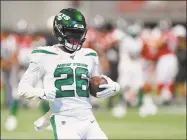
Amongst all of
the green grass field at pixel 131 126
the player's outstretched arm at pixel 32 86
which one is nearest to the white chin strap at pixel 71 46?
the player's outstretched arm at pixel 32 86

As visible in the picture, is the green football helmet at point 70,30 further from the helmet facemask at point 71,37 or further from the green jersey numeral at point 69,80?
the green jersey numeral at point 69,80

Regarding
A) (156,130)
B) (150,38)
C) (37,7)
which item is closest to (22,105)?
(150,38)

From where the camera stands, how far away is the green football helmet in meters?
6.35

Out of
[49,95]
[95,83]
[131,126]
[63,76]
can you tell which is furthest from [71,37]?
[131,126]

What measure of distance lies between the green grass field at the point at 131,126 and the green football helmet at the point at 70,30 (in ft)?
17.8

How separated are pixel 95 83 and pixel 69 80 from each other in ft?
0.73

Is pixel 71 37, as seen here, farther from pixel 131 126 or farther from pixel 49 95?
pixel 131 126

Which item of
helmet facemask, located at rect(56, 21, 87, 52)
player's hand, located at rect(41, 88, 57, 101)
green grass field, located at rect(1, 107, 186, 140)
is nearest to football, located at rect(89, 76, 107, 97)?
helmet facemask, located at rect(56, 21, 87, 52)

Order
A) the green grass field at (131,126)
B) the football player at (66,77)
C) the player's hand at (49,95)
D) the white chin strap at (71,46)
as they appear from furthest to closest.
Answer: the green grass field at (131,126) → the white chin strap at (71,46) → the football player at (66,77) → the player's hand at (49,95)

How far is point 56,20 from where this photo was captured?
6.43 meters

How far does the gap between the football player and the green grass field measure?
5.35 metres

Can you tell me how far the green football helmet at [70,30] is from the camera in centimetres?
635

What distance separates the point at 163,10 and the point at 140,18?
1.06m

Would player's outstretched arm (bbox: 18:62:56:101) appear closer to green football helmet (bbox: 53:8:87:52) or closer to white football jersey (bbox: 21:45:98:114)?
white football jersey (bbox: 21:45:98:114)
